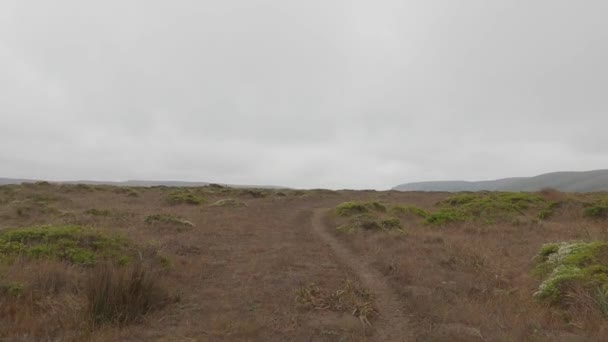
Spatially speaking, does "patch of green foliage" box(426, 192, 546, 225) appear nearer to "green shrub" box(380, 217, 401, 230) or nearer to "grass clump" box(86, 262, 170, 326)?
"green shrub" box(380, 217, 401, 230)

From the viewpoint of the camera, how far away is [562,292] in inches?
316

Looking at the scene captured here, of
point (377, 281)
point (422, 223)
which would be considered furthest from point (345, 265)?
point (422, 223)

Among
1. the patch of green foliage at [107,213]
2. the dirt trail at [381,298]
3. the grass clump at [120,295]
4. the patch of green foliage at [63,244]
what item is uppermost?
the patch of green foliage at [107,213]

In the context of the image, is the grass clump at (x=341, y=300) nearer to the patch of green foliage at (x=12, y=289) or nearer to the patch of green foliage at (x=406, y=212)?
the patch of green foliage at (x=12, y=289)

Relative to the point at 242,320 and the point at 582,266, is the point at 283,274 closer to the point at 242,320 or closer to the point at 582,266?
the point at 242,320

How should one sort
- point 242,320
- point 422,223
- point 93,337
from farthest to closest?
point 422,223
point 242,320
point 93,337

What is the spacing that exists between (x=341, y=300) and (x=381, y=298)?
1.08 m

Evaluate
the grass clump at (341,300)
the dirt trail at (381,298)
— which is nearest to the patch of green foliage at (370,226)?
the dirt trail at (381,298)

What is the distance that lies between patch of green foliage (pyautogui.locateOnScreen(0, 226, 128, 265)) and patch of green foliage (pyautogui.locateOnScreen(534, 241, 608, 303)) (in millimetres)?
9905

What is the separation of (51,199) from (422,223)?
26.3 metres

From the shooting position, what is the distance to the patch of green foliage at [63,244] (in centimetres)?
945

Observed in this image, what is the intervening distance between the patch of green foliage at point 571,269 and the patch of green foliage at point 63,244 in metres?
9.90

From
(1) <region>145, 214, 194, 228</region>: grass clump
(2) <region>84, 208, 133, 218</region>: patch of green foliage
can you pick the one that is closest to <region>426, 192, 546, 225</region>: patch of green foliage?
(1) <region>145, 214, 194, 228</region>: grass clump

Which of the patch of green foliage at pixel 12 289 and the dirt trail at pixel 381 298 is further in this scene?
the patch of green foliage at pixel 12 289
